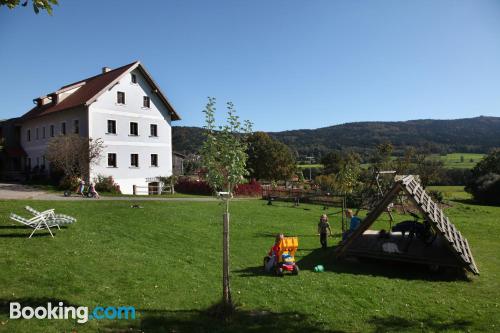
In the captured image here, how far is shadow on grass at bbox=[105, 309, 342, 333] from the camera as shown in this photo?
7316 mm

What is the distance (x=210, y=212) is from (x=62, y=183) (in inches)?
633

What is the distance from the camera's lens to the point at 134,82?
40.1 meters

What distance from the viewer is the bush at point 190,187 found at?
41.5m

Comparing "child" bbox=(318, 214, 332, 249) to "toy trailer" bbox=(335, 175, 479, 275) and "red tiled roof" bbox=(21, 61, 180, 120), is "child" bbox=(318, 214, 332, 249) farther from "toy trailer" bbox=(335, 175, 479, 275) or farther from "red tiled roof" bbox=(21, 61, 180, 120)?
"red tiled roof" bbox=(21, 61, 180, 120)

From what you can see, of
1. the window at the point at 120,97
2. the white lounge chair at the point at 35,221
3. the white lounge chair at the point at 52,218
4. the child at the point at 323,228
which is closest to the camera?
the white lounge chair at the point at 35,221

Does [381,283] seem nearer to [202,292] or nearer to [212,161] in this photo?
[202,292]

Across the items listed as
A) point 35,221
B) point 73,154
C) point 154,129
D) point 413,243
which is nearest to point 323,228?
point 413,243

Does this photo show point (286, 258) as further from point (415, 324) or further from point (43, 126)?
point (43, 126)

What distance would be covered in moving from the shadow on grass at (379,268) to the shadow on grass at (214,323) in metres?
4.58

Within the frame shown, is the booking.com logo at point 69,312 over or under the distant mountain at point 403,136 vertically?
under

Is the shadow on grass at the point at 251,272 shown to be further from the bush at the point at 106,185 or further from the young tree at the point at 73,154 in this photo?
the bush at the point at 106,185

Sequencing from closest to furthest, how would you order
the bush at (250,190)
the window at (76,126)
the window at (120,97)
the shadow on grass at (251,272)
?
the shadow on grass at (251,272) → the window at (76,126) → the window at (120,97) → the bush at (250,190)

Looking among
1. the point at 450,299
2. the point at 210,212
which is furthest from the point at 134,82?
the point at 450,299

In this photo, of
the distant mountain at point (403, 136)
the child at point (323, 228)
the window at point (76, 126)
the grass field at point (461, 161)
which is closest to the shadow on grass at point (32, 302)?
the child at point (323, 228)
